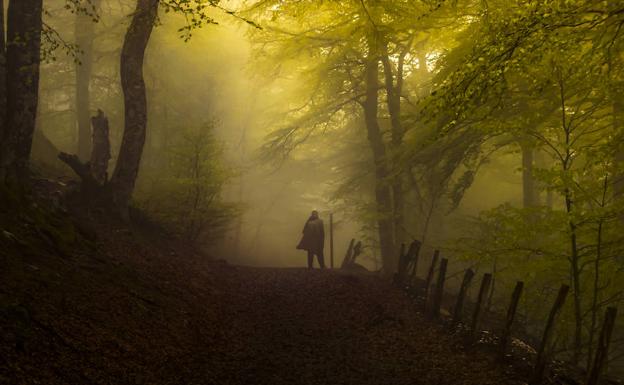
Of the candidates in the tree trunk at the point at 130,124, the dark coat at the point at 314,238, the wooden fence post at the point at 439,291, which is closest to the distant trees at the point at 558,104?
the wooden fence post at the point at 439,291

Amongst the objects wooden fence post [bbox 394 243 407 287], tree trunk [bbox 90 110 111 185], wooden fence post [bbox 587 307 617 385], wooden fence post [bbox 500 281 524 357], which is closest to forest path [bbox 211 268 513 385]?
wooden fence post [bbox 500 281 524 357]

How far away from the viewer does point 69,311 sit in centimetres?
482

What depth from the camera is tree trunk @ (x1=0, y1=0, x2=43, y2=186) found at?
26.8 feet

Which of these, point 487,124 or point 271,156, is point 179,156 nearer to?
point 271,156

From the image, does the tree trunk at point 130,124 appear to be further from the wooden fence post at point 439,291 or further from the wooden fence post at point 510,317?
the wooden fence post at point 510,317

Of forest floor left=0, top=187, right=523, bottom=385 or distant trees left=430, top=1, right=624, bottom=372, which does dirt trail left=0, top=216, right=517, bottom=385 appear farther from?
distant trees left=430, top=1, right=624, bottom=372

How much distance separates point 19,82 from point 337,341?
23.3 ft

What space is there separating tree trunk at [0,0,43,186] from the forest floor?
208cm

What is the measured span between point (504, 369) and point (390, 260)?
9.70 m

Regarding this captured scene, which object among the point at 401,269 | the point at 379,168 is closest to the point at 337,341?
the point at 401,269

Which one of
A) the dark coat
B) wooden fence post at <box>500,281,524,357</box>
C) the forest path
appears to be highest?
the dark coat

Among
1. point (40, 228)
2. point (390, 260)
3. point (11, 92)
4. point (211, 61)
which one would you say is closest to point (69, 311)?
point (40, 228)

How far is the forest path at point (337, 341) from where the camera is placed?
601cm

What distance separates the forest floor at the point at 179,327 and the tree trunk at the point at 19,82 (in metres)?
2.08
